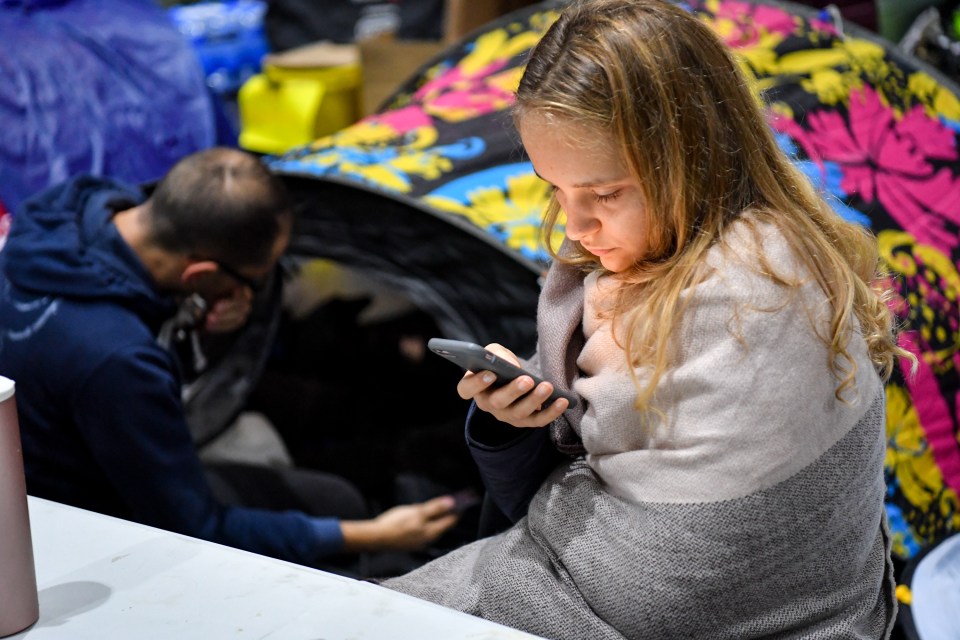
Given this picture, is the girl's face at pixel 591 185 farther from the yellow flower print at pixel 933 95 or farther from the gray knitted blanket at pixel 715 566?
the yellow flower print at pixel 933 95

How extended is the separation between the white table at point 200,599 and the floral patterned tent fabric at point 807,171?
0.79 metres

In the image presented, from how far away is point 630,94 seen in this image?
32.9 inches

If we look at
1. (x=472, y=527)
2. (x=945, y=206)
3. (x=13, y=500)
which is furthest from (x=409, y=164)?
(x=13, y=500)

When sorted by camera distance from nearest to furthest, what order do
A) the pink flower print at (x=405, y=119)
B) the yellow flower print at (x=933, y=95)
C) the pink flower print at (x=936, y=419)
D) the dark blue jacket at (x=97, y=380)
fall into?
1. the dark blue jacket at (x=97, y=380)
2. the pink flower print at (x=936, y=419)
3. the pink flower print at (x=405, y=119)
4. the yellow flower print at (x=933, y=95)

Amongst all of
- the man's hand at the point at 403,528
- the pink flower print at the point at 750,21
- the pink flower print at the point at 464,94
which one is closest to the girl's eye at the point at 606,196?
the man's hand at the point at 403,528

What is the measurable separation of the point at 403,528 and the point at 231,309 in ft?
1.37

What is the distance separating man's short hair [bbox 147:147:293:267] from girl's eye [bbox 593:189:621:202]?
2.21 ft

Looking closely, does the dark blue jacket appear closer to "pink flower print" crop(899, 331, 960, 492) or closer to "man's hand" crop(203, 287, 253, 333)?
"man's hand" crop(203, 287, 253, 333)

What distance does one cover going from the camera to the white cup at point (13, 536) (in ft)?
2.47

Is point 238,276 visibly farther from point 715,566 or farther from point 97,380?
point 715,566

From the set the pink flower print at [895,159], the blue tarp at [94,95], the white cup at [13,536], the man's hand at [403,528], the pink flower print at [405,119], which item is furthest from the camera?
the blue tarp at [94,95]

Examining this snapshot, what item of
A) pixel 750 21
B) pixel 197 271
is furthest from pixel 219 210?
pixel 750 21

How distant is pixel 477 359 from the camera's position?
832 millimetres

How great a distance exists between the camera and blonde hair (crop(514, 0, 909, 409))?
0.84 metres
